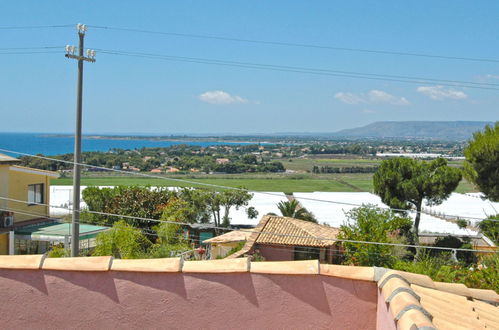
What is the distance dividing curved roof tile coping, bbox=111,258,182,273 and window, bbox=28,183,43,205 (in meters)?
20.0

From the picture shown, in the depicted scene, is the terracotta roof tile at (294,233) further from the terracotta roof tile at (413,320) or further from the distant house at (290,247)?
the terracotta roof tile at (413,320)

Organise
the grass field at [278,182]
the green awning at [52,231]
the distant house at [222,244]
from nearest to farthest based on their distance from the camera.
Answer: the green awning at [52,231], the distant house at [222,244], the grass field at [278,182]

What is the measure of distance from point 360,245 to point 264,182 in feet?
228

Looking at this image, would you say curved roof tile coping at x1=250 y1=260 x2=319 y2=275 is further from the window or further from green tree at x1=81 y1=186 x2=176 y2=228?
green tree at x1=81 y1=186 x2=176 y2=228

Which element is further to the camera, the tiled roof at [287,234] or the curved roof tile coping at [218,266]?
the tiled roof at [287,234]

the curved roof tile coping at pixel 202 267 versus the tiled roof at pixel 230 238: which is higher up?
the curved roof tile coping at pixel 202 267

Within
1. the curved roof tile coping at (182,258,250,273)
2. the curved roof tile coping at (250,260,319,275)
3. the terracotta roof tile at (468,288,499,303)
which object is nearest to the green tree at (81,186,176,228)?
the terracotta roof tile at (468,288,499,303)

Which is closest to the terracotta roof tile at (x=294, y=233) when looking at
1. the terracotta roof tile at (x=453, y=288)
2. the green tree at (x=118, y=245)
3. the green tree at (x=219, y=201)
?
the green tree at (x=118, y=245)

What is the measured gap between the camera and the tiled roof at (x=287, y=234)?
69.8 ft

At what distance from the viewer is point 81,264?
4.31 m

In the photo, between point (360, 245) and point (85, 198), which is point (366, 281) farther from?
point (85, 198)

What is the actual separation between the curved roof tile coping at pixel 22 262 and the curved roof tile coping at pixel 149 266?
0.60 meters

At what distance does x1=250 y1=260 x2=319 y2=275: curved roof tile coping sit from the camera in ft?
13.8

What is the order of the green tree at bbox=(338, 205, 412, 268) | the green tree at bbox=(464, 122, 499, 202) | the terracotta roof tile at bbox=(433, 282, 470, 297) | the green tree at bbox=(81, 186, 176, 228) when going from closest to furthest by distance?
the terracotta roof tile at bbox=(433, 282, 470, 297) < the green tree at bbox=(338, 205, 412, 268) < the green tree at bbox=(464, 122, 499, 202) < the green tree at bbox=(81, 186, 176, 228)
